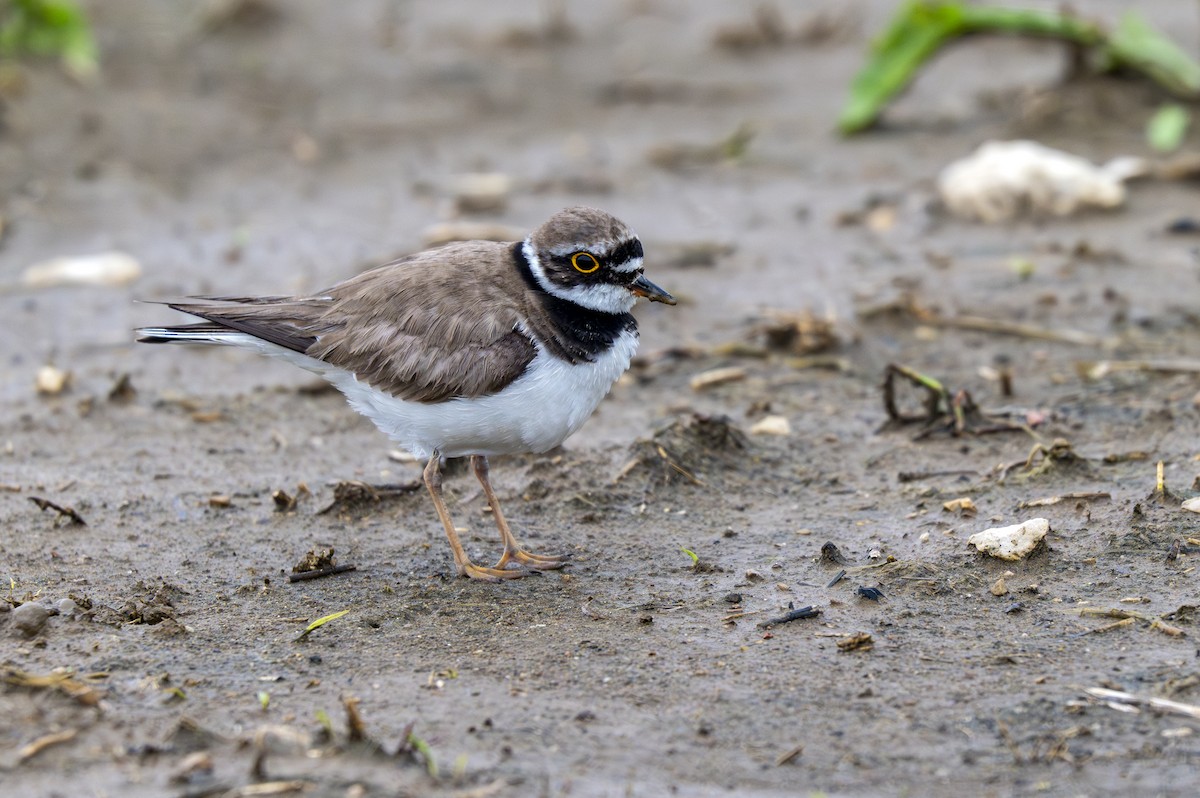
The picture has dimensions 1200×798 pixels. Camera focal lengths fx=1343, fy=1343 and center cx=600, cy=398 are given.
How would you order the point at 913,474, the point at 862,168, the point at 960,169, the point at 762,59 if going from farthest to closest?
the point at 762,59 → the point at 862,168 → the point at 960,169 → the point at 913,474

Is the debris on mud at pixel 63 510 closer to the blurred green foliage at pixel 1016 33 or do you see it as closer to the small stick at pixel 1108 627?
the small stick at pixel 1108 627

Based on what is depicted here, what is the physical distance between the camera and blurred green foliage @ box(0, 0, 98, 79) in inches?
480

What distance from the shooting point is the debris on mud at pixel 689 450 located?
22.4 feet

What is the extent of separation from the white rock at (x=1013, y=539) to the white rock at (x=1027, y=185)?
5006 mm

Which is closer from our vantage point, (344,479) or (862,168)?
(344,479)

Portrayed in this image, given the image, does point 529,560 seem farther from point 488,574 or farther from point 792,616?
point 792,616

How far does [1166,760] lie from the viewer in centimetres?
431

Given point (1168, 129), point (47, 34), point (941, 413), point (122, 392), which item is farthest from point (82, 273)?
point (1168, 129)

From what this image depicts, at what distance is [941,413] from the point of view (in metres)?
7.25

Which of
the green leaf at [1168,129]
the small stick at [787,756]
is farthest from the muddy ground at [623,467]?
the green leaf at [1168,129]

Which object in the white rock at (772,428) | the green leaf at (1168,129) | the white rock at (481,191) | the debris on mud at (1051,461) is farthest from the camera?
the green leaf at (1168,129)

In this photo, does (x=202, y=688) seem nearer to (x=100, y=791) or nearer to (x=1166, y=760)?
(x=100, y=791)

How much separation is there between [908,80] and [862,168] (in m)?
0.97

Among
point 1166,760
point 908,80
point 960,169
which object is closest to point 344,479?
point 1166,760
